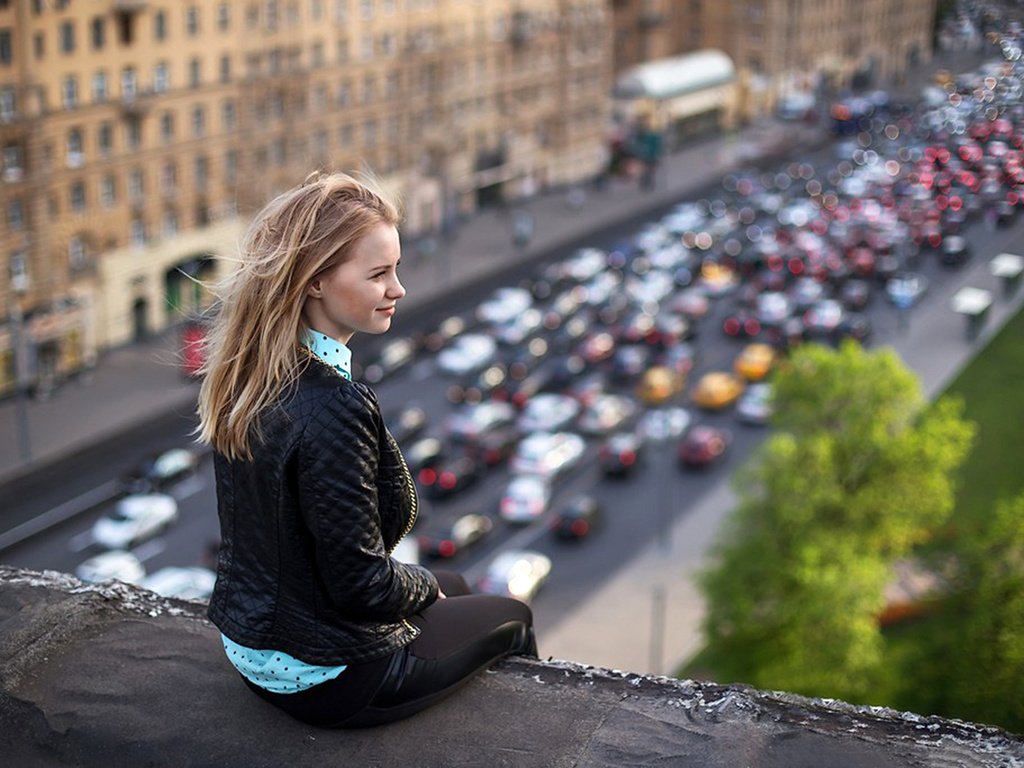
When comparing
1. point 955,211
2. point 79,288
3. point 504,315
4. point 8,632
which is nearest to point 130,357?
point 79,288

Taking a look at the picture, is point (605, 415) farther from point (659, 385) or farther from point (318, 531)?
point (318, 531)

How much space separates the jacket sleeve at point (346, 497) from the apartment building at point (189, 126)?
28.8 metres

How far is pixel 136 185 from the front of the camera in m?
45.0

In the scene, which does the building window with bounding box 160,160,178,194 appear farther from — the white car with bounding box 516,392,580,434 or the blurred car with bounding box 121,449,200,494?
the white car with bounding box 516,392,580,434

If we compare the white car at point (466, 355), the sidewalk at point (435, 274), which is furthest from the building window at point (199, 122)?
the white car at point (466, 355)

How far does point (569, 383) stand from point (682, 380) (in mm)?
3402

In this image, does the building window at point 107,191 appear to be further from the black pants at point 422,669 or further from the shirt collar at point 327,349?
the shirt collar at point 327,349

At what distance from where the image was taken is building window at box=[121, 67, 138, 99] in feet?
144

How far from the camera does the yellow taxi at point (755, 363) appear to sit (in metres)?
46.8

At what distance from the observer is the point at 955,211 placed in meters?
31.1

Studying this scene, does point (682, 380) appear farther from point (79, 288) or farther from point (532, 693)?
point (532, 693)

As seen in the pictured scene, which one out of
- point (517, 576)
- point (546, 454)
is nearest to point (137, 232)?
point (546, 454)

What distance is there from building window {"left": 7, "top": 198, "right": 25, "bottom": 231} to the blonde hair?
122 ft

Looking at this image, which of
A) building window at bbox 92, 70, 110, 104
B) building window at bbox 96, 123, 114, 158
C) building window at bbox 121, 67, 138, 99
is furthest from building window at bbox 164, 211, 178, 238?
building window at bbox 92, 70, 110, 104
